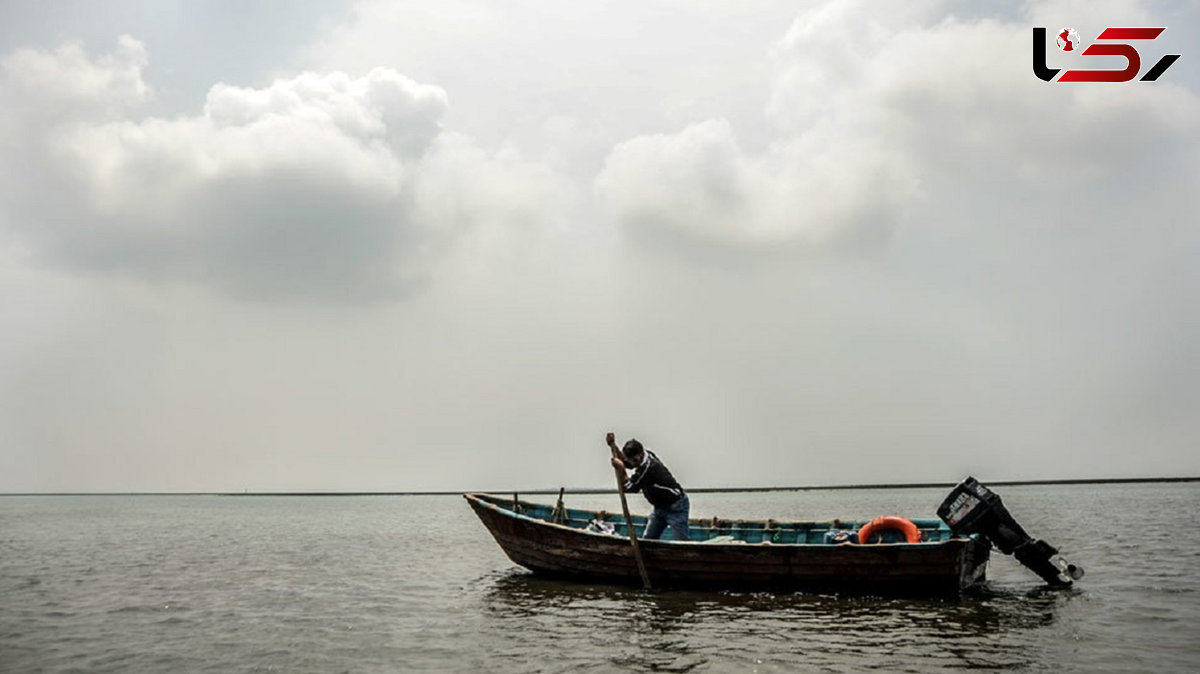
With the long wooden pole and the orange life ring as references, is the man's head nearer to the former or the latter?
the long wooden pole

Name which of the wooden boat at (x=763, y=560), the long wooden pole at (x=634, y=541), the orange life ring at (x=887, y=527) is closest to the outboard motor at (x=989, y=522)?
the wooden boat at (x=763, y=560)

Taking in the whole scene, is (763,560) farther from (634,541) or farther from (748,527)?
(748,527)

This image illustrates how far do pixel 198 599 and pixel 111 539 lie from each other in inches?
1099

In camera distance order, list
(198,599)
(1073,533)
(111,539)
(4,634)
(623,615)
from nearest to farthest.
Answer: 1. (4,634)
2. (623,615)
3. (198,599)
4. (1073,533)
5. (111,539)

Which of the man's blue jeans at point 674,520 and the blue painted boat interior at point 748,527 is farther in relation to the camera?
the blue painted boat interior at point 748,527

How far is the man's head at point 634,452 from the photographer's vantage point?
1598 cm

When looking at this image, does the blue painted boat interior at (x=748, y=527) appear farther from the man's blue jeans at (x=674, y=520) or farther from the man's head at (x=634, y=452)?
the man's head at (x=634, y=452)

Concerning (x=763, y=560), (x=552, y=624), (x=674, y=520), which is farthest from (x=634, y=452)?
(x=552, y=624)

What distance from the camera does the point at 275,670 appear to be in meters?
10.9

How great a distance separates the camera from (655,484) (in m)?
16.2

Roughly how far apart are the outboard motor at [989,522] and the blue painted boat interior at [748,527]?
241cm

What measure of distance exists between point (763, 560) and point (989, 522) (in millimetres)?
4392

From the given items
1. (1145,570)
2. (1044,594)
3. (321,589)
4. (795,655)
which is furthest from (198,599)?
(1145,570)

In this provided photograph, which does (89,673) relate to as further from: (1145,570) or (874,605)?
(1145,570)
